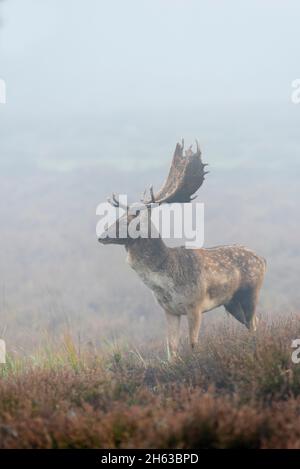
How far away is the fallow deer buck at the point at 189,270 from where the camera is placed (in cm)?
792

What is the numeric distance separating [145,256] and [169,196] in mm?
744

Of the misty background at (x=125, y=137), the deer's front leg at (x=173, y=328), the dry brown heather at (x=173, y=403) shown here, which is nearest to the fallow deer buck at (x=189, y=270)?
the deer's front leg at (x=173, y=328)

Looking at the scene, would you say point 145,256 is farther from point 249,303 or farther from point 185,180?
point 249,303

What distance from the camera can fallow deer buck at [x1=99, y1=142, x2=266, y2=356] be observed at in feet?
26.0

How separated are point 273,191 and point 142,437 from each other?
25.7 metres

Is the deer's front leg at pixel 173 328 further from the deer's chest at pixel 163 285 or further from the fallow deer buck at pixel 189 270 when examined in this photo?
the deer's chest at pixel 163 285

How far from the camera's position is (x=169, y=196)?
8125 mm

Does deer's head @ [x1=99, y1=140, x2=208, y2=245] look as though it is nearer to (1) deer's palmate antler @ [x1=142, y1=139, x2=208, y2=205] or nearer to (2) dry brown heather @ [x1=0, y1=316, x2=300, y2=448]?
(1) deer's palmate antler @ [x1=142, y1=139, x2=208, y2=205]

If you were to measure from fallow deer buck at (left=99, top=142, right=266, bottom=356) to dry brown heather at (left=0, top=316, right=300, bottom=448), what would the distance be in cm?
54

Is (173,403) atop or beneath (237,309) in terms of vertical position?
beneath

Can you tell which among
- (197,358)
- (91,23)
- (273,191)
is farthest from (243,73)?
(197,358)

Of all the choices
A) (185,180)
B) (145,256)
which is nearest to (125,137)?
(185,180)

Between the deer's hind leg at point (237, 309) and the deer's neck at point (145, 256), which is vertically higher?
the deer's neck at point (145, 256)

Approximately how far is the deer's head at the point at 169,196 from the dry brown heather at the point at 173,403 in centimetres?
141
